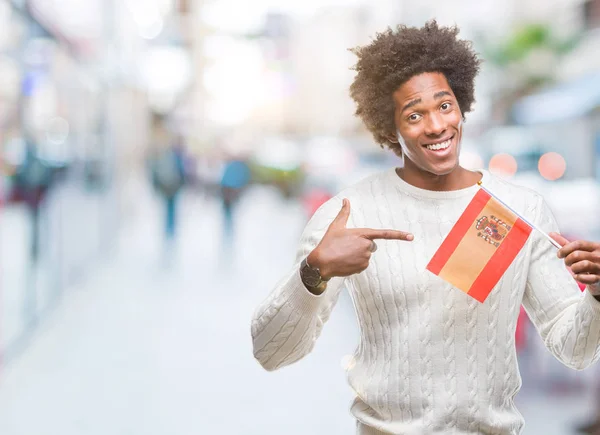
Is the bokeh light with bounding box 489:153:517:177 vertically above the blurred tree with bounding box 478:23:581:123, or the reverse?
the blurred tree with bounding box 478:23:581:123

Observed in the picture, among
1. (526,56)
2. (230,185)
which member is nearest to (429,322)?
(230,185)

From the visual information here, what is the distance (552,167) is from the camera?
35.9ft

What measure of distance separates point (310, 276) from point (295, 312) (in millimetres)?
92

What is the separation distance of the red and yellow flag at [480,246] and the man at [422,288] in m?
0.03

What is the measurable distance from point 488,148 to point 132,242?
6846 mm

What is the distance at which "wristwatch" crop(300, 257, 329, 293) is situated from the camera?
76.6 inches

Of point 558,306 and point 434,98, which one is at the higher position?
point 434,98

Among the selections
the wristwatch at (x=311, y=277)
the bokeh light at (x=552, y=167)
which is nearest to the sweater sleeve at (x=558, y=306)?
the wristwatch at (x=311, y=277)

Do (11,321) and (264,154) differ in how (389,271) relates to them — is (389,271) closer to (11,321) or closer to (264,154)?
(11,321)

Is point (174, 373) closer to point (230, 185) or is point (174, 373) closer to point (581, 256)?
point (581, 256)

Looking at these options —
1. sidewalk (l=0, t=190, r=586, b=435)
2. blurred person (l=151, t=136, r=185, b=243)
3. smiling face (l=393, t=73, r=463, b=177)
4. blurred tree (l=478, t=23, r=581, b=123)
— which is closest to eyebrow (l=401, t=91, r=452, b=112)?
smiling face (l=393, t=73, r=463, b=177)

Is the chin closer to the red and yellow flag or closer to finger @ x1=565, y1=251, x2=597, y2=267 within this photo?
the red and yellow flag

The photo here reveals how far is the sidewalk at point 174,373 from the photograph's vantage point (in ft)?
17.7

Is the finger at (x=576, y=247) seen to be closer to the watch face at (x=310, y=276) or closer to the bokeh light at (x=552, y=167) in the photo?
the watch face at (x=310, y=276)
